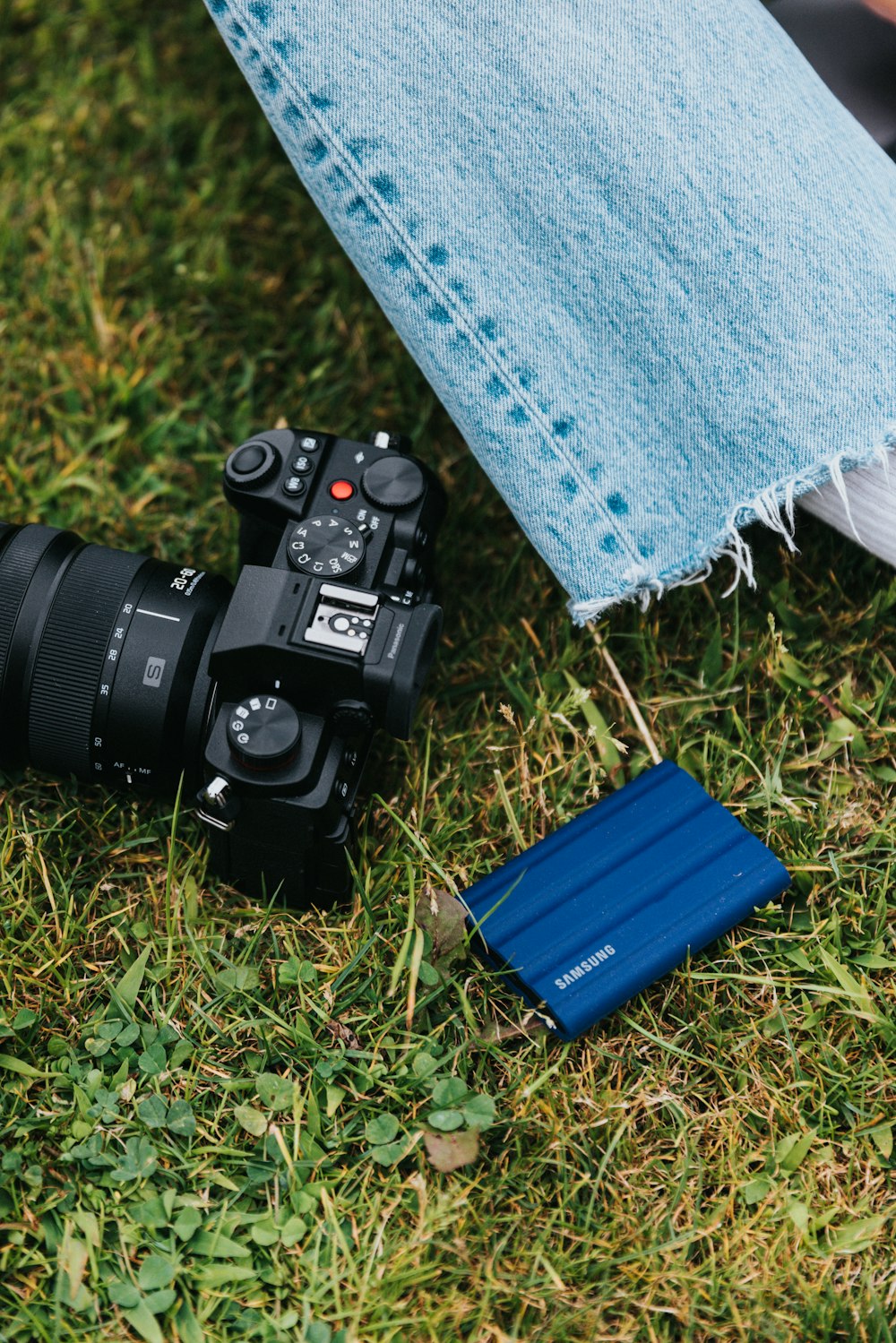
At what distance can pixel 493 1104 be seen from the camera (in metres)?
1.36

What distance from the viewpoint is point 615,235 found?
4.69ft

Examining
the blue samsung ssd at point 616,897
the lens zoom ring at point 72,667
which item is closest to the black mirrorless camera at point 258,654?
the lens zoom ring at point 72,667

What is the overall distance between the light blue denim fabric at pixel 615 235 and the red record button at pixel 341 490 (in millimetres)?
190

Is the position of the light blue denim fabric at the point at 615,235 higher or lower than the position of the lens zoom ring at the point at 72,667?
higher

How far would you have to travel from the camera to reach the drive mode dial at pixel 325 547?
143 cm

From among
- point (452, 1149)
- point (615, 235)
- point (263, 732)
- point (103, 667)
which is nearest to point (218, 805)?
point (263, 732)

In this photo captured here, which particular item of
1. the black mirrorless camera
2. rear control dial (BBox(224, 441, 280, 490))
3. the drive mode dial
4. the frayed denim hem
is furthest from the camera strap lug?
the frayed denim hem

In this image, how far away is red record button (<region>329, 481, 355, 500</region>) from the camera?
1500 mm

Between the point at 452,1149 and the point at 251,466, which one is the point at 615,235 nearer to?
the point at 251,466

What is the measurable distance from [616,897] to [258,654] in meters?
0.56

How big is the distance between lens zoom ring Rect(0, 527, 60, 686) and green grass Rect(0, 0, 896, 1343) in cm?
26

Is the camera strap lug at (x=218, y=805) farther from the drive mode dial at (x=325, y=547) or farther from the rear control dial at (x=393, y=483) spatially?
the rear control dial at (x=393, y=483)

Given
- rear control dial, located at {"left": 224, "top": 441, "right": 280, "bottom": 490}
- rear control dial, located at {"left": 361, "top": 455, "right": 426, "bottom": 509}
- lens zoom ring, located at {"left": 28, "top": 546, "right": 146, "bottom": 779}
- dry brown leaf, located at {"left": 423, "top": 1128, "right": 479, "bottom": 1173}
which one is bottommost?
dry brown leaf, located at {"left": 423, "top": 1128, "right": 479, "bottom": 1173}

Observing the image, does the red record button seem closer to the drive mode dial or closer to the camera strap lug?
the drive mode dial
